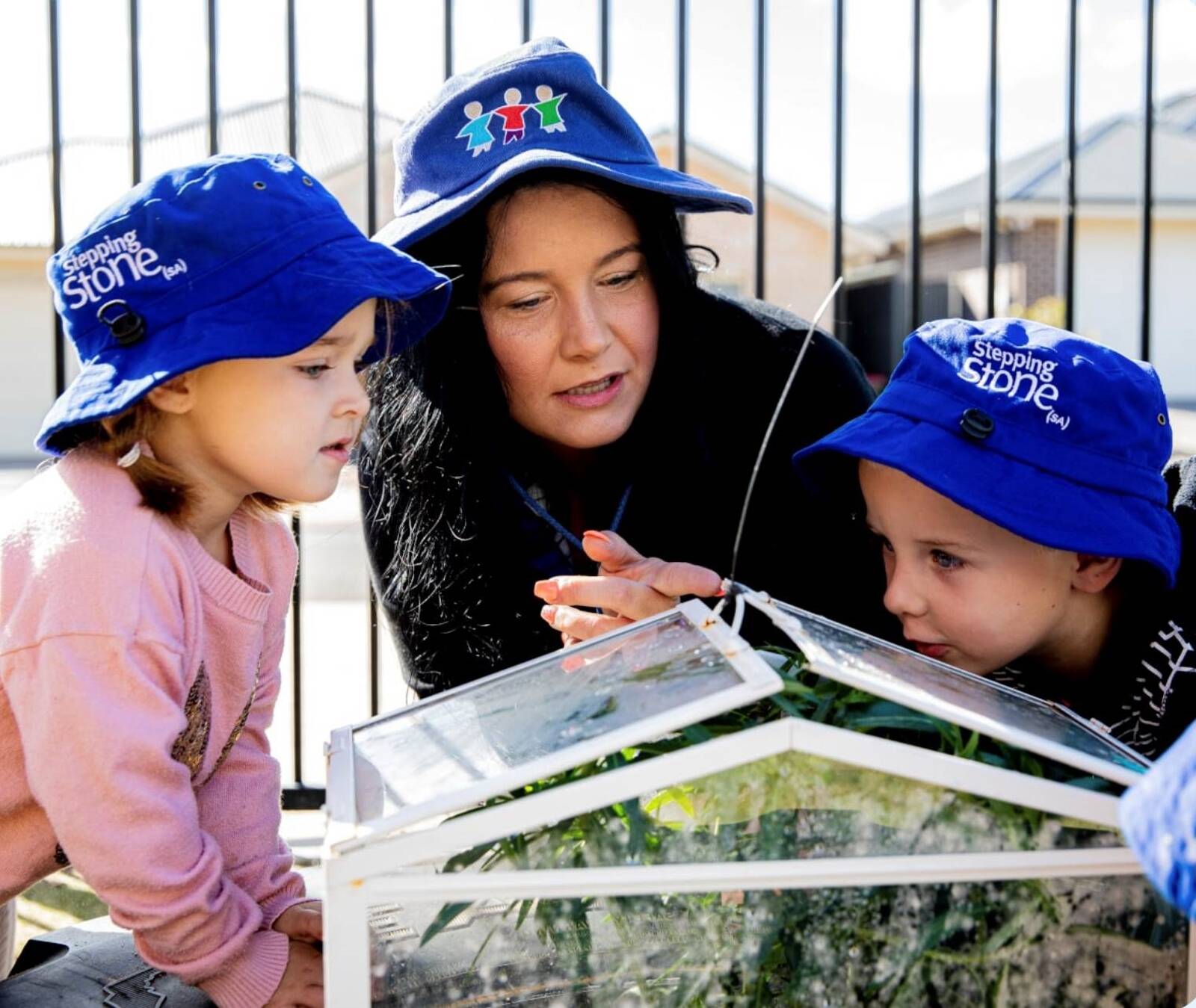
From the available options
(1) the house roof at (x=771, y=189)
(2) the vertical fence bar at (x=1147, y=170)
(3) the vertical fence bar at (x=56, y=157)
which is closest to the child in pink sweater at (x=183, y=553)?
(3) the vertical fence bar at (x=56, y=157)

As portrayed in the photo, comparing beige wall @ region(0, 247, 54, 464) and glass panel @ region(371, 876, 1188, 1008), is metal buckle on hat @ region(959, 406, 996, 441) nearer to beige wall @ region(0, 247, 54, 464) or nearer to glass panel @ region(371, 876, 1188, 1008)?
glass panel @ region(371, 876, 1188, 1008)

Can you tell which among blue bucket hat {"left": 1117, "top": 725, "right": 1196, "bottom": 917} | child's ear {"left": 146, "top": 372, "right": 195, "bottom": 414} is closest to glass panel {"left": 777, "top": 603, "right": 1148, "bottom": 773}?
blue bucket hat {"left": 1117, "top": 725, "right": 1196, "bottom": 917}

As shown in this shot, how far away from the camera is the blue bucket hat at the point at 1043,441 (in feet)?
4.82

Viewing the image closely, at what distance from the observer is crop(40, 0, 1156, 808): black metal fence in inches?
107

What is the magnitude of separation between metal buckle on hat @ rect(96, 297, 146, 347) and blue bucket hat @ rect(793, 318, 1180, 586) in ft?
2.62

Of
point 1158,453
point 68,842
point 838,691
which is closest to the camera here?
point 838,691

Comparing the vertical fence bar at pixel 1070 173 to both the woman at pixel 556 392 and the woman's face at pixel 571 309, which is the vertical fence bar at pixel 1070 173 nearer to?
the woman at pixel 556 392

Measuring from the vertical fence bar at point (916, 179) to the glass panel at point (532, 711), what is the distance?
5.26 ft

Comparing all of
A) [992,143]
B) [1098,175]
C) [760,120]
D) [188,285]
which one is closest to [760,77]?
[760,120]

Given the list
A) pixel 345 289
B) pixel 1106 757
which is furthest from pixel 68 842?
pixel 1106 757

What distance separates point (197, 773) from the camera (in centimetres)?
148

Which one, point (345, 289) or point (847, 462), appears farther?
point (847, 462)

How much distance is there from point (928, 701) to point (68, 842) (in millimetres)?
811

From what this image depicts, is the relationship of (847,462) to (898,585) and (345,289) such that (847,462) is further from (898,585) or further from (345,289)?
(345,289)
